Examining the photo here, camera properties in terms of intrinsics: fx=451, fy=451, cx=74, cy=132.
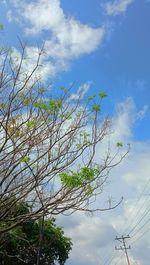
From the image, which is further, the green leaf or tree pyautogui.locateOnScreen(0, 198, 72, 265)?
tree pyautogui.locateOnScreen(0, 198, 72, 265)

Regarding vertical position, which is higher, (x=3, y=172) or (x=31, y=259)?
(x=31, y=259)

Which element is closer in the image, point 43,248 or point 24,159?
point 24,159

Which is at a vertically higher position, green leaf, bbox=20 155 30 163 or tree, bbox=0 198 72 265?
tree, bbox=0 198 72 265

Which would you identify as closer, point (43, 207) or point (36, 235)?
point (43, 207)

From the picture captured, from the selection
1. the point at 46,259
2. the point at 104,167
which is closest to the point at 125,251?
the point at 46,259

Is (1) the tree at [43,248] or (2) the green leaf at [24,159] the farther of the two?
(1) the tree at [43,248]

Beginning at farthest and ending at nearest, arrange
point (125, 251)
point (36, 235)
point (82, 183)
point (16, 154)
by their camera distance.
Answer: point (125, 251) → point (36, 235) → point (16, 154) → point (82, 183)

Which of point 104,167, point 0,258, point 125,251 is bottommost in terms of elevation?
point 104,167

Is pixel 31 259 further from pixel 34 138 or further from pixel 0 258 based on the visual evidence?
pixel 34 138

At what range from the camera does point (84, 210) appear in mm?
9938

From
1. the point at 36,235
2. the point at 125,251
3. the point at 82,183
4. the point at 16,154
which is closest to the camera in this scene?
the point at 82,183

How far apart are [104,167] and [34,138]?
177 cm

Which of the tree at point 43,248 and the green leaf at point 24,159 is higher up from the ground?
the tree at point 43,248

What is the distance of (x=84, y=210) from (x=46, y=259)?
15606 mm
